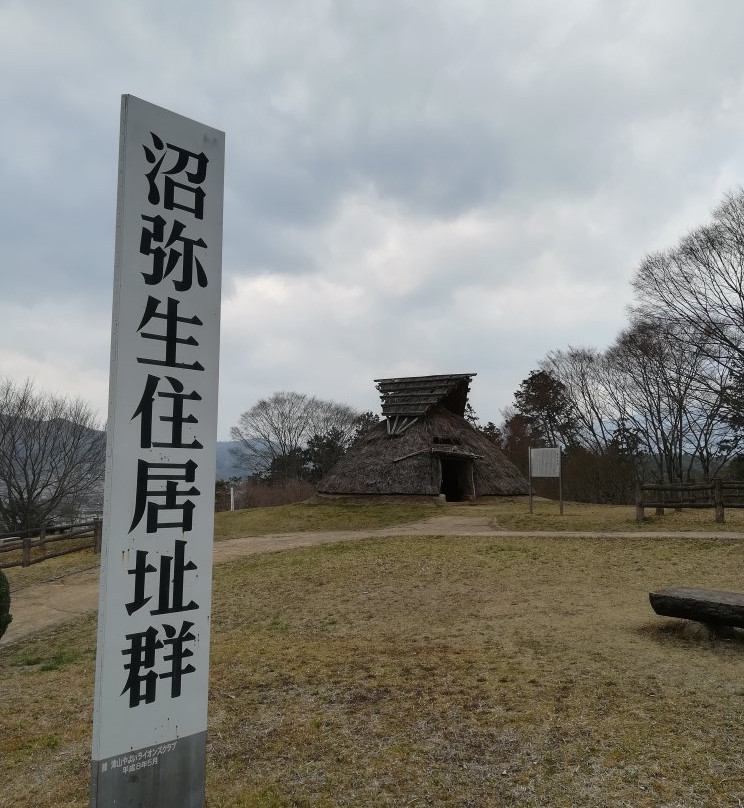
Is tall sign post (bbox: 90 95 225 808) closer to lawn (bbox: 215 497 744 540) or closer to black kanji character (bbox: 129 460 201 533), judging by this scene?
black kanji character (bbox: 129 460 201 533)

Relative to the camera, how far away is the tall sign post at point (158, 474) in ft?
9.33

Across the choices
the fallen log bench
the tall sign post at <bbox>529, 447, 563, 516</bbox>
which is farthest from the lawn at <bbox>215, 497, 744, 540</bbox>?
the fallen log bench

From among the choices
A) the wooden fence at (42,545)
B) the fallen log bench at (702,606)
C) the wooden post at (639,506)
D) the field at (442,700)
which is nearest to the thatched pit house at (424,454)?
the wooden post at (639,506)

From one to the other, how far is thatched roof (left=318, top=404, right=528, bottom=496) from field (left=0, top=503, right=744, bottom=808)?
13113mm

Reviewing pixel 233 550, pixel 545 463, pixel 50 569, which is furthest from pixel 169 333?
pixel 545 463

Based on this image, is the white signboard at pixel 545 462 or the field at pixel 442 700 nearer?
the field at pixel 442 700

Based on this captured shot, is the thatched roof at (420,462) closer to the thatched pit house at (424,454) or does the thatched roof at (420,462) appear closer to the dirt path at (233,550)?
the thatched pit house at (424,454)

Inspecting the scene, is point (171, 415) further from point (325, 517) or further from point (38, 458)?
point (38, 458)

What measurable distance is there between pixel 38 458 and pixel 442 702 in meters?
25.0

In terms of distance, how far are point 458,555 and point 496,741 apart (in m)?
8.38

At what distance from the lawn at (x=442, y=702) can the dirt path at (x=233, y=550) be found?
106 centimetres

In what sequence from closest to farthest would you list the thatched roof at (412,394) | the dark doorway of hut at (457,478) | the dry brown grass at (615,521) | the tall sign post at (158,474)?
the tall sign post at (158,474), the dry brown grass at (615,521), the dark doorway of hut at (457,478), the thatched roof at (412,394)

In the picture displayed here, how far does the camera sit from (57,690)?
5.92m

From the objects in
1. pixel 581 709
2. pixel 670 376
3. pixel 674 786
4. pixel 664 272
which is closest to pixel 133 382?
pixel 674 786
